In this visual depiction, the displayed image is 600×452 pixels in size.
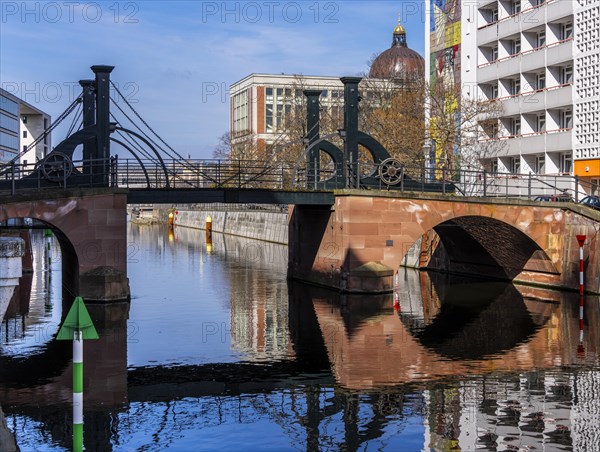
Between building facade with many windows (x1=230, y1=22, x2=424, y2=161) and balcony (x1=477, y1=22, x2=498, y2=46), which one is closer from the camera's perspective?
balcony (x1=477, y1=22, x2=498, y2=46)

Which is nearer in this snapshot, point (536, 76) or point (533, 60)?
point (533, 60)

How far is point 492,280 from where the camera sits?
1886 inches

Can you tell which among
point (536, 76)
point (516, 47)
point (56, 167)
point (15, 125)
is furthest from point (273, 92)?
point (56, 167)

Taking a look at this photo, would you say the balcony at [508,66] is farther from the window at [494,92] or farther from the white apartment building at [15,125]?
the white apartment building at [15,125]

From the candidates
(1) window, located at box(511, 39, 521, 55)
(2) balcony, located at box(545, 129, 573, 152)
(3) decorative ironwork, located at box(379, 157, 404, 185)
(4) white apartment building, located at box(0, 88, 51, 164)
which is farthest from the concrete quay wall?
(3) decorative ironwork, located at box(379, 157, 404, 185)

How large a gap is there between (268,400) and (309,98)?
1028 inches

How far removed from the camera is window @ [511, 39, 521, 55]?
2697 inches

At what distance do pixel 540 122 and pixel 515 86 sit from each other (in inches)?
146

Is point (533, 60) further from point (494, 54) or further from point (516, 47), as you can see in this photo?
point (494, 54)

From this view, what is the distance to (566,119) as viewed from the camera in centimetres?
6331

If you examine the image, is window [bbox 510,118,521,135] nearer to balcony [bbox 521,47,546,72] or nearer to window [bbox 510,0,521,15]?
balcony [bbox 521,47,546,72]

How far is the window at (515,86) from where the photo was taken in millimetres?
68062

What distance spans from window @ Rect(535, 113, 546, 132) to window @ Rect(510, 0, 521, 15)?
7.46m

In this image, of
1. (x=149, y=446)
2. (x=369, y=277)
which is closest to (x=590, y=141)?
(x=369, y=277)
